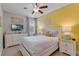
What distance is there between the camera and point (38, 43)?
6.97 feet

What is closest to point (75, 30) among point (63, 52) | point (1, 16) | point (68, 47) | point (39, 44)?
point (68, 47)

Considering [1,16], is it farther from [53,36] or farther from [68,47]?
[68,47]

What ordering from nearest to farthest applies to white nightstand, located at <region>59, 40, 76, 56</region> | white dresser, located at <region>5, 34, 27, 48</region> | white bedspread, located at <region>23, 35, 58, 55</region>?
white bedspread, located at <region>23, 35, 58, 55</region>
white dresser, located at <region>5, 34, 27, 48</region>
white nightstand, located at <region>59, 40, 76, 56</region>

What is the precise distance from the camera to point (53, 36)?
88.0 inches

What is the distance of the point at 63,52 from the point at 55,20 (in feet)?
2.45

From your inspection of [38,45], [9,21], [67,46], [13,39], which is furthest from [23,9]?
[67,46]

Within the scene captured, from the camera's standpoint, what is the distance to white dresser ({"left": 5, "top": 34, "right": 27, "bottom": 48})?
2179 mm

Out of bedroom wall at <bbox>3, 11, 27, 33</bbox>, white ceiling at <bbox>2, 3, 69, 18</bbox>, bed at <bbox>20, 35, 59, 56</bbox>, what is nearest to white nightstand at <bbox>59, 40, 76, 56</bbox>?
bed at <bbox>20, 35, 59, 56</bbox>

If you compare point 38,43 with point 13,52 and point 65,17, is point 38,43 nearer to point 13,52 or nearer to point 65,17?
point 13,52

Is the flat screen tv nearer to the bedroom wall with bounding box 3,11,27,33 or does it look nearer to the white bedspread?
the bedroom wall with bounding box 3,11,27,33

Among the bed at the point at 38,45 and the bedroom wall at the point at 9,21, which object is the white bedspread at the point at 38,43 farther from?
the bedroom wall at the point at 9,21

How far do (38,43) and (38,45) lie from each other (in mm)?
44

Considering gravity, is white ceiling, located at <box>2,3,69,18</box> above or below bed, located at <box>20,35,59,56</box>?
above

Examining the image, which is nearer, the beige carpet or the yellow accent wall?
the beige carpet
